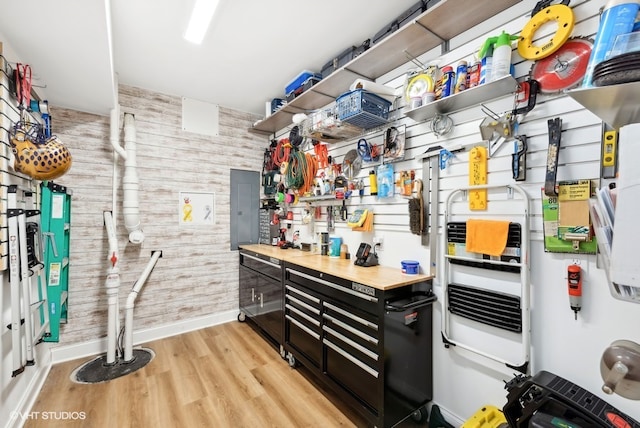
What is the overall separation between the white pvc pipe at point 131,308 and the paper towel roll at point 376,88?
9.83ft

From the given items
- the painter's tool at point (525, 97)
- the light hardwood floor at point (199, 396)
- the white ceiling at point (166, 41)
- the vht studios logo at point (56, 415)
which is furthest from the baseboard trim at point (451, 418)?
the white ceiling at point (166, 41)

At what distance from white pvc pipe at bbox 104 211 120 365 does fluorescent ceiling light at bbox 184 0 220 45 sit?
6.72 feet

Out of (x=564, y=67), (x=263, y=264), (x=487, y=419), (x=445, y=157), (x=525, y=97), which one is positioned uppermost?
(x=564, y=67)

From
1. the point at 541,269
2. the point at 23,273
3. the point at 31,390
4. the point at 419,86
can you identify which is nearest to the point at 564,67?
the point at 419,86

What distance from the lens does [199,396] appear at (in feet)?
7.43

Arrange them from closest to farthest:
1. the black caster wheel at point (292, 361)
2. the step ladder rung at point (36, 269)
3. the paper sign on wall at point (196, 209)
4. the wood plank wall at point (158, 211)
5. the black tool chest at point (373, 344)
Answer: the black tool chest at point (373, 344) → the step ladder rung at point (36, 269) → the black caster wheel at point (292, 361) → the wood plank wall at point (158, 211) → the paper sign on wall at point (196, 209)

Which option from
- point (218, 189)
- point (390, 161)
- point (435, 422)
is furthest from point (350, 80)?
point (435, 422)

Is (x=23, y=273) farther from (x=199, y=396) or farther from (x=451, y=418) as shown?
(x=451, y=418)

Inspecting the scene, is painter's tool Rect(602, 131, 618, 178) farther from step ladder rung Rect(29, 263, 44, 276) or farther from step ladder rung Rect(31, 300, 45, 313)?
step ladder rung Rect(31, 300, 45, 313)

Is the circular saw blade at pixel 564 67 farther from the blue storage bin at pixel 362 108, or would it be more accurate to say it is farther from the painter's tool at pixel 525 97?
the blue storage bin at pixel 362 108

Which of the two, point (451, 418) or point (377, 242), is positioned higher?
point (377, 242)

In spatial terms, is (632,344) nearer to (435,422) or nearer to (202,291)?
→ (435,422)

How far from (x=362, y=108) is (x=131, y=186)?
267cm

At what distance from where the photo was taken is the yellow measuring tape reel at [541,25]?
4.58 ft
